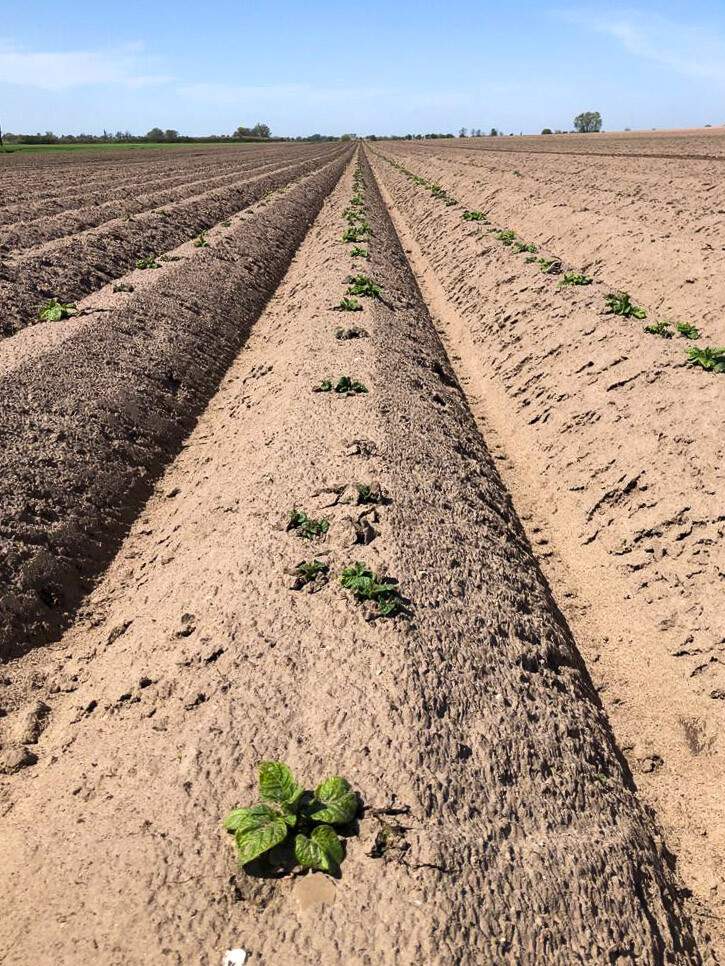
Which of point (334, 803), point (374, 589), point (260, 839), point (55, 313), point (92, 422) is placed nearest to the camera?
point (260, 839)

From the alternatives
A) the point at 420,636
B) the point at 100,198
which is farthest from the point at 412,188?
the point at 420,636

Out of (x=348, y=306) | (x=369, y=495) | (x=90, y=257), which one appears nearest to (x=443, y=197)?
(x=90, y=257)

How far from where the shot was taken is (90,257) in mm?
16203

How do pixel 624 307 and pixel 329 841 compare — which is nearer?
pixel 329 841

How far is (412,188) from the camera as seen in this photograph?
35094mm

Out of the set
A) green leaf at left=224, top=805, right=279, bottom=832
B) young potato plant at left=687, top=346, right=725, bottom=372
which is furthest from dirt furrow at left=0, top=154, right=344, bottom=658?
young potato plant at left=687, top=346, right=725, bottom=372

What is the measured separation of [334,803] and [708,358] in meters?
7.22

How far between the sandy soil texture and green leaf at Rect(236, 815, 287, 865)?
98.6 inches

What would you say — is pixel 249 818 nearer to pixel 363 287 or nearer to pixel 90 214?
pixel 363 287

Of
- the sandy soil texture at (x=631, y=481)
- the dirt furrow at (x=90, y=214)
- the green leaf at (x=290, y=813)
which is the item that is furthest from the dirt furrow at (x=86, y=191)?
the green leaf at (x=290, y=813)

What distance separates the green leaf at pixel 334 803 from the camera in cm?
371

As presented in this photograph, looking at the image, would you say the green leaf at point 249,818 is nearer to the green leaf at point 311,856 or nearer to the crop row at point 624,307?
the green leaf at point 311,856

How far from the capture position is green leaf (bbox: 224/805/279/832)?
3643 millimetres

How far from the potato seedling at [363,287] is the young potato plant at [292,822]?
36.1 ft
